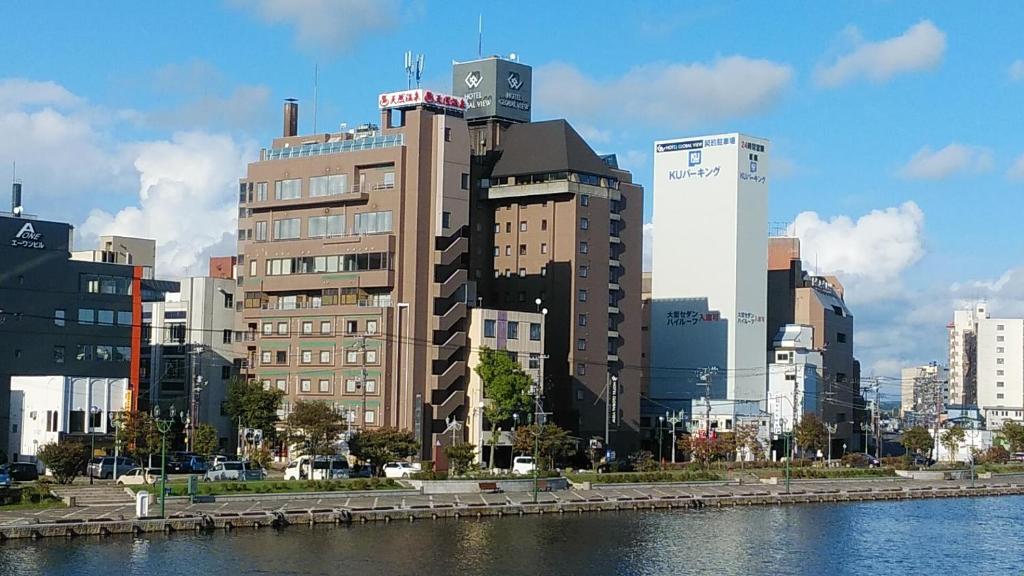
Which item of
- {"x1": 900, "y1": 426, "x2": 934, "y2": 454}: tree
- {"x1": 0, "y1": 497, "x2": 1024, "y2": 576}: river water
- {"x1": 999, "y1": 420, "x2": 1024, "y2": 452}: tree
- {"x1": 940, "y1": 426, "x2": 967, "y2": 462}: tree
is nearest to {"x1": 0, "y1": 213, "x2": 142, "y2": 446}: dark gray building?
{"x1": 0, "y1": 497, "x2": 1024, "y2": 576}: river water

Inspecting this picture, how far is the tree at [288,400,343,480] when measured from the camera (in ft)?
354

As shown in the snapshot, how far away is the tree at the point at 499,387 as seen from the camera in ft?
435

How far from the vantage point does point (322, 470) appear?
109625mm

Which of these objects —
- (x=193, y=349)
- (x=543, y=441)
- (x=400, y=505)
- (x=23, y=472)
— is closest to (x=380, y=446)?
(x=543, y=441)

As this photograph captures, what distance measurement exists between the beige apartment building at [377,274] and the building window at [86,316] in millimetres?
20373

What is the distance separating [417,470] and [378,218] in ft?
106

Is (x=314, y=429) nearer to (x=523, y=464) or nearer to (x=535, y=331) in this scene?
(x=523, y=464)

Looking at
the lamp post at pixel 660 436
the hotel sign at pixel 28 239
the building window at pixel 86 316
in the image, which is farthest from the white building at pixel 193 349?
the lamp post at pixel 660 436

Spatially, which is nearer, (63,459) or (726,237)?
(63,459)

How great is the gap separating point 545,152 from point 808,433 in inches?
1818

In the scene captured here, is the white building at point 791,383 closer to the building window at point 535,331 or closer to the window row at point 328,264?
the building window at point 535,331

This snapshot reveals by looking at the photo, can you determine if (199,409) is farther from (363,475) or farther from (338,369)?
(363,475)

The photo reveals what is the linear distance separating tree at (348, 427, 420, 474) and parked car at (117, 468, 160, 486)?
16388 millimetres

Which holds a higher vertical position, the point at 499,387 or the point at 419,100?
the point at 419,100
